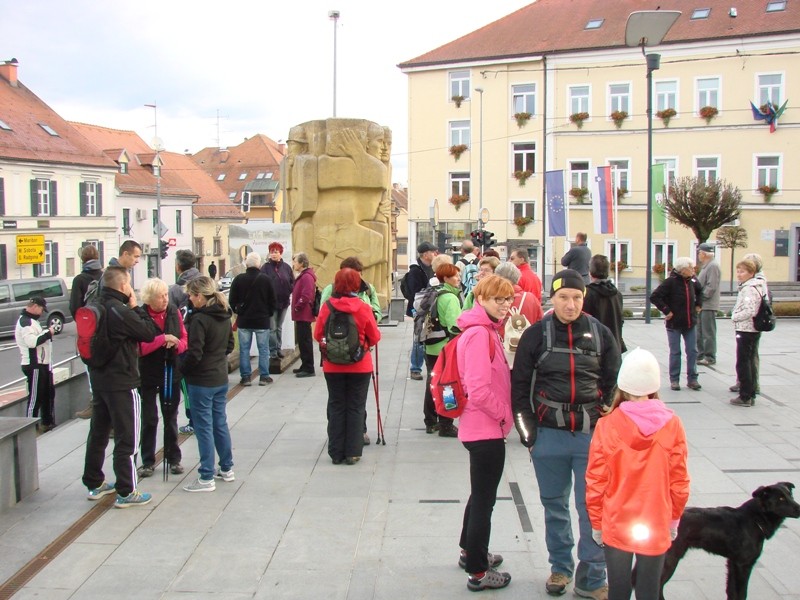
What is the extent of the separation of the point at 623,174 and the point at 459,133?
8197mm

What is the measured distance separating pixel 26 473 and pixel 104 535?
1.15m

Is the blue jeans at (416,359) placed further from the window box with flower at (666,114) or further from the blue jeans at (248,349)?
the window box with flower at (666,114)

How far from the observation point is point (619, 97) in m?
37.4

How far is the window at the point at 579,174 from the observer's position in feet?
125

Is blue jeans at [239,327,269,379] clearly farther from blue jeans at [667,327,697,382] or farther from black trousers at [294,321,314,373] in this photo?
blue jeans at [667,327,697,382]

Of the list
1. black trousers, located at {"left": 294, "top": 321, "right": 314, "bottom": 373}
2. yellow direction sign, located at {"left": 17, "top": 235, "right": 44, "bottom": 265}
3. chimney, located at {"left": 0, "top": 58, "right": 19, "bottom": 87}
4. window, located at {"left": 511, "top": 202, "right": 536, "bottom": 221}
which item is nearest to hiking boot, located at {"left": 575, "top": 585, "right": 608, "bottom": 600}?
black trousers, located at {"left": 294, "top": 321, "right": 314, "bottom": 373}

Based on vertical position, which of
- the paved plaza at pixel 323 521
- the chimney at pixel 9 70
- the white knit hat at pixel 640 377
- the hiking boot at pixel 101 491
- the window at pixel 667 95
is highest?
the chimney at pixel 9 70

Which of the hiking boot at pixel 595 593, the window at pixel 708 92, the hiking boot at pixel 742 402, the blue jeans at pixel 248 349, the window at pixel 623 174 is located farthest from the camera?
the window at pixel 623 174

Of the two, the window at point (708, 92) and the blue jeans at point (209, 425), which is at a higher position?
the window at point (708, 92)

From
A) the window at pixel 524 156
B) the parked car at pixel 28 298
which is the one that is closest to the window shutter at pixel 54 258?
the parked car at pixel 28 298

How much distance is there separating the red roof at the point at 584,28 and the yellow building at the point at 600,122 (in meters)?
0.09

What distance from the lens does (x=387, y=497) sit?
20.2 feet

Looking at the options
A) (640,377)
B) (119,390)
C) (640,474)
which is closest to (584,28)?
(119,390)

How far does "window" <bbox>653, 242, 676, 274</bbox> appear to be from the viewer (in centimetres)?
3681
